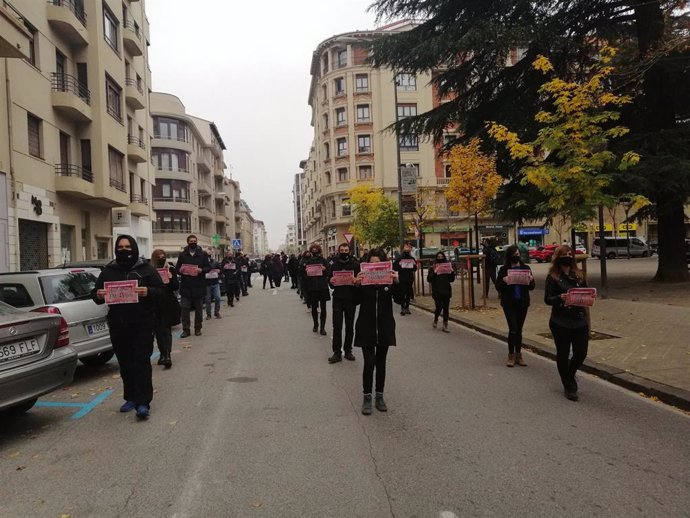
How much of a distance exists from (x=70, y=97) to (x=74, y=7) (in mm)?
4328

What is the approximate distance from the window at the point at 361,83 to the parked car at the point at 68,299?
5489cm

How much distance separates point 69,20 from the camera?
2023 centimetres

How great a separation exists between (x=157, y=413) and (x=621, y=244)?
4815 cm

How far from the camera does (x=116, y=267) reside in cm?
566

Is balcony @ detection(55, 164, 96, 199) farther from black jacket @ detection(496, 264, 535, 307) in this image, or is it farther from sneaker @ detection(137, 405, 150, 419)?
black jacket @ detection(496, 264, 535, 307)

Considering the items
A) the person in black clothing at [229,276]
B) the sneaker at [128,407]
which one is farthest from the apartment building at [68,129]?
the sneaker at [128,407]

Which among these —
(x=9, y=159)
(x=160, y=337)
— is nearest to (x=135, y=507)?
(x=160, y=337)

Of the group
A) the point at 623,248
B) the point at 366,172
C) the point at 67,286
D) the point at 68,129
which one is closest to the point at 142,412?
the point at 67,286

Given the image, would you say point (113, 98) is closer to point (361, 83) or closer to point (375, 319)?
point (375, 319)

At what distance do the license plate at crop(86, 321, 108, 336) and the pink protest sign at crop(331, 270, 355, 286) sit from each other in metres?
3.39

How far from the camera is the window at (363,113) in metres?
59.2

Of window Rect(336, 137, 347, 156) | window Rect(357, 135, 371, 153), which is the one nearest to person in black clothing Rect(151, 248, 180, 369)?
window Rect(357, 135, 371, 153)

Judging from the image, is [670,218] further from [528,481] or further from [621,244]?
[621,244]

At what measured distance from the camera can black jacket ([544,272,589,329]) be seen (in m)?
5.96
